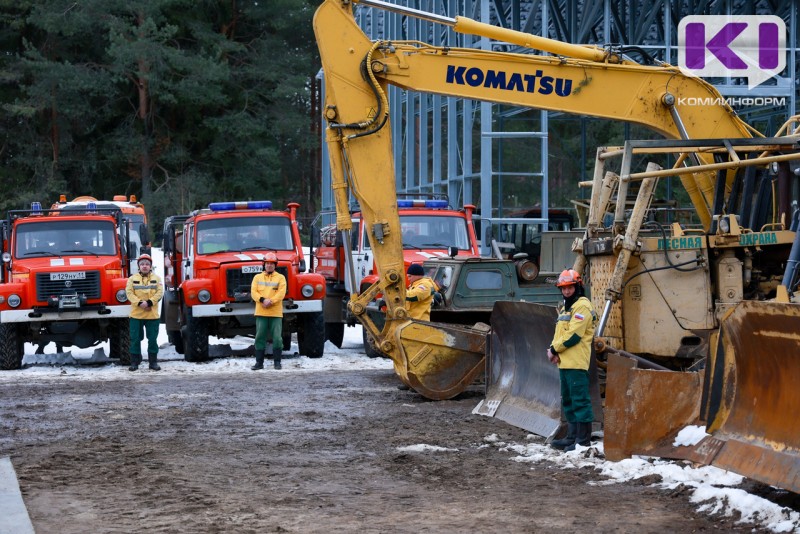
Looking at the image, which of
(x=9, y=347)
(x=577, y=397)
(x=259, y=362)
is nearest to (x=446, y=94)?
(x=577, y=397)

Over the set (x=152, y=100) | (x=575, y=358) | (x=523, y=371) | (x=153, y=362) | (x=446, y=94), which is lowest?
(x=153, y=362)

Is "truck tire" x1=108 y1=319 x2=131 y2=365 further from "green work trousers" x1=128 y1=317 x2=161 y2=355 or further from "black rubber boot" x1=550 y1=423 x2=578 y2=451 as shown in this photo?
"black rubber boot" x1=550 y1=423 x2=578 y2=451

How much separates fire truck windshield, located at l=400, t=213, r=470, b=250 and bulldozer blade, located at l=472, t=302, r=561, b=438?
6556mm

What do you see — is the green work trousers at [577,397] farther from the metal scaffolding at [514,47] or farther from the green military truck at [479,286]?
the metal scaffolding at [514,47]

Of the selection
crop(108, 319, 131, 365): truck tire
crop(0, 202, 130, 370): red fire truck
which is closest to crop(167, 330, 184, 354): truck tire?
crop(0, 202, 130, 370): red fire truck

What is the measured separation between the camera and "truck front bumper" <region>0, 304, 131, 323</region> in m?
18.5

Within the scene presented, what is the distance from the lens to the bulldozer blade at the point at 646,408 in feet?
29.5

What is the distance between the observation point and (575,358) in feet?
33.7

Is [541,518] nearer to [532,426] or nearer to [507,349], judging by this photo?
[532,426]

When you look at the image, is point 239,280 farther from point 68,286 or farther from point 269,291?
point 68,286

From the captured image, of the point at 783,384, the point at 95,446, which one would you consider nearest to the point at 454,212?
the point at 95,446

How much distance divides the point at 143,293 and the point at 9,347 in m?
2.51

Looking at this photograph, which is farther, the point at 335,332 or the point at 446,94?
the point at 335,332

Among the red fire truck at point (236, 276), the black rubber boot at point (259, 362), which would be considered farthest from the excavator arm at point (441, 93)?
→ the red fire truck at point (236, 276)
